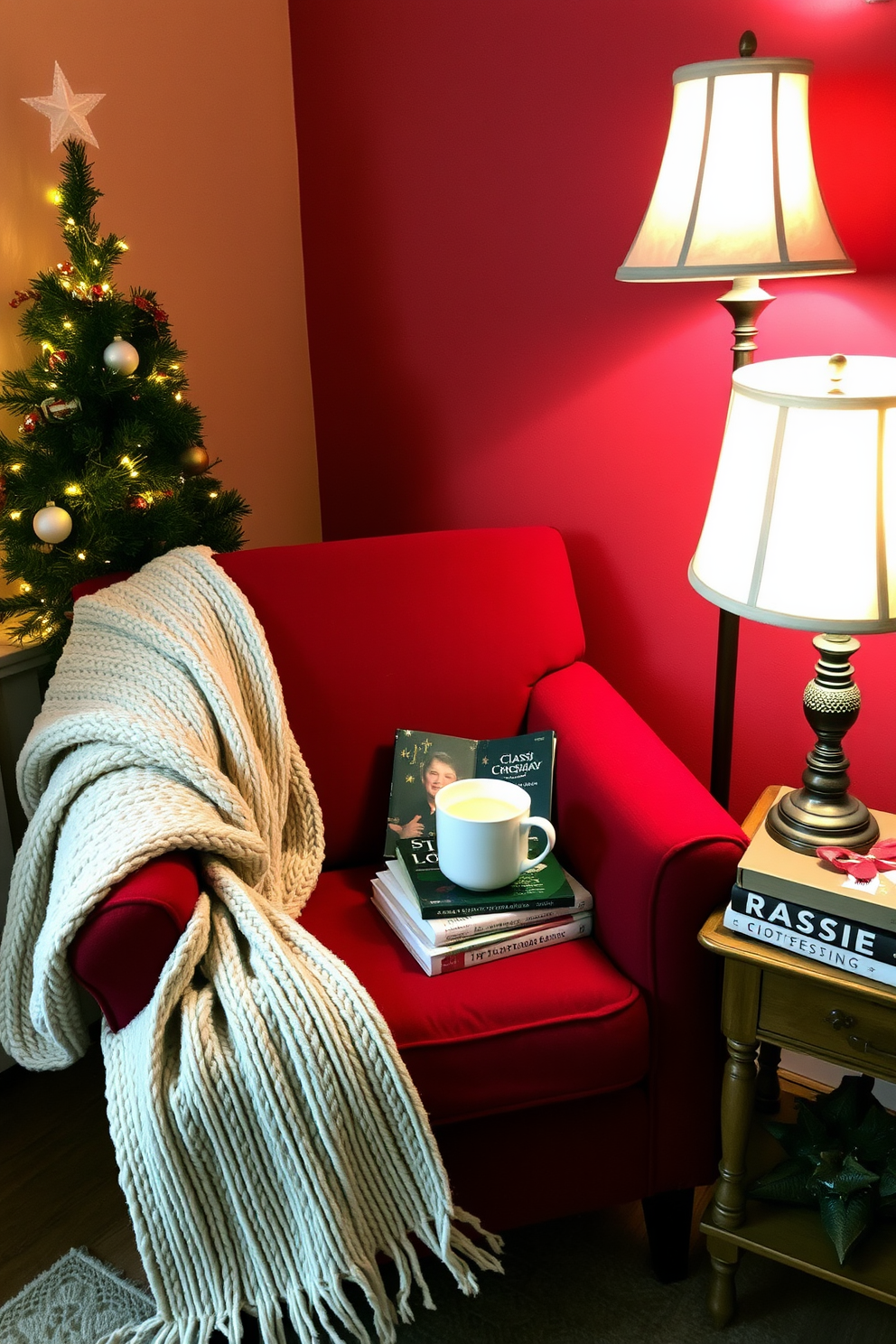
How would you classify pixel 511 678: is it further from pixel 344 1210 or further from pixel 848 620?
pixel 344 1210

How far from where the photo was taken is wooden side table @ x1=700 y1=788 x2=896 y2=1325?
1.21m

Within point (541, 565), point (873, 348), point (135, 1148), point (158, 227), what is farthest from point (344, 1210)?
point (158, 227)

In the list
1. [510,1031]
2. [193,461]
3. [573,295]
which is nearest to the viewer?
[510,1031]

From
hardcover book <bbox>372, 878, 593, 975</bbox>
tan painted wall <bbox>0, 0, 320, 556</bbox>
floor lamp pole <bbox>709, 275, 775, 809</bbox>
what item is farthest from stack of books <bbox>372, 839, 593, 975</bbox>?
tan painted wall <bbox>0, 0, 320, 556</bbox>

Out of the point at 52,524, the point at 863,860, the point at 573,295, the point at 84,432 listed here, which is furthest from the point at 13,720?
the point at 863,860

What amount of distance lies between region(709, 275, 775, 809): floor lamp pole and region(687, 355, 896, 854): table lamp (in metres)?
0.20

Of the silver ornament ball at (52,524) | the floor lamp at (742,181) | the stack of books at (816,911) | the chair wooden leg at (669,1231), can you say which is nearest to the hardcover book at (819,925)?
the stack of books at (816,911)

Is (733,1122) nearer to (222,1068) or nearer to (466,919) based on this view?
(466,919)

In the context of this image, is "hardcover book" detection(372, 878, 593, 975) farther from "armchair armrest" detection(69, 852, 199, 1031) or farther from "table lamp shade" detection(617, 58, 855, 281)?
"table lamp shade" detection(617, 58, 855, 281)

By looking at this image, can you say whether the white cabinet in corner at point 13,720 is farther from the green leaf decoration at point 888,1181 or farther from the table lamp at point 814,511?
the green leaf decoration at point 888,1181

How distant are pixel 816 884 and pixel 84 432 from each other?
3.75 feet

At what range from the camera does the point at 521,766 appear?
5.23 ft

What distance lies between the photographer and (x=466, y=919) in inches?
53.2

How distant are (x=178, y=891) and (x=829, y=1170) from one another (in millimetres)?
859
